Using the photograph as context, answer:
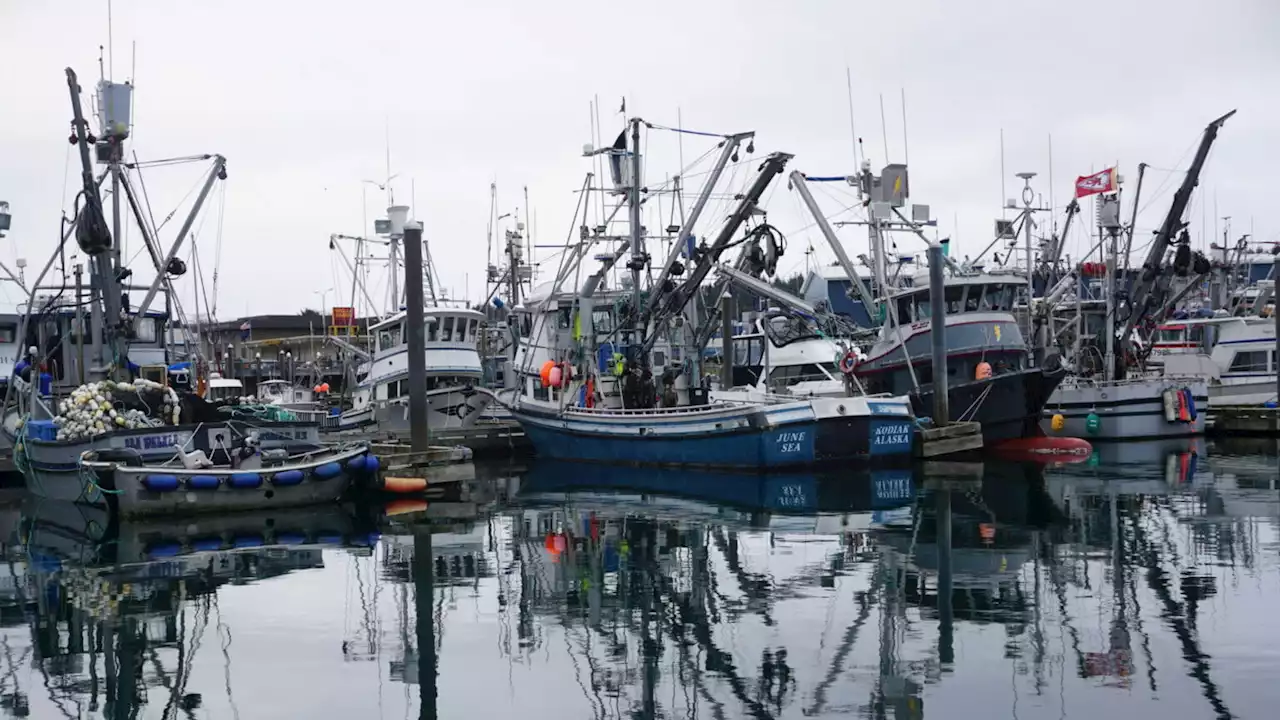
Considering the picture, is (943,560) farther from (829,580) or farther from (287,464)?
(287,464)

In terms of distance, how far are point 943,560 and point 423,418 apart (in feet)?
31.6

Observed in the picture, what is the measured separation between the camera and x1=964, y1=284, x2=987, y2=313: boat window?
1011 inches

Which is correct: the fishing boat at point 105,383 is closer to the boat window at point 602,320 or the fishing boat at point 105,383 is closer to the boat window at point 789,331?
the boat window at point 602,320

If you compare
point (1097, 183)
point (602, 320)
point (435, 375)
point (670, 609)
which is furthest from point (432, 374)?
point (670, 609)

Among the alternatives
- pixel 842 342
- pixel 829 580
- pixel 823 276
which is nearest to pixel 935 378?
pixel 842 342

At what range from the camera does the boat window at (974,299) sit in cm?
2567

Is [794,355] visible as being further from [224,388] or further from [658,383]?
[224,388]

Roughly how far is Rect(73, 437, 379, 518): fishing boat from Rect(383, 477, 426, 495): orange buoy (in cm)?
65

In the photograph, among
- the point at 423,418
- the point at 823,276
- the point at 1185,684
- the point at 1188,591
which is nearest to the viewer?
the point at 1185,684

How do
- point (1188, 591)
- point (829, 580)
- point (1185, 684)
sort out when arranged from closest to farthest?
point (1185, 684)
point (1188, 591)
point (829, 580)

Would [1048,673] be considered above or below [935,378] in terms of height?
below

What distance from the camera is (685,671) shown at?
924 cm

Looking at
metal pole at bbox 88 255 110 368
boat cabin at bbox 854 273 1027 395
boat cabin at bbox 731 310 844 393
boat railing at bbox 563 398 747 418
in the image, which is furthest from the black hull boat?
metal pole at bbox 88 255 110 368

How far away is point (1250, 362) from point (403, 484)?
80.6 ft
